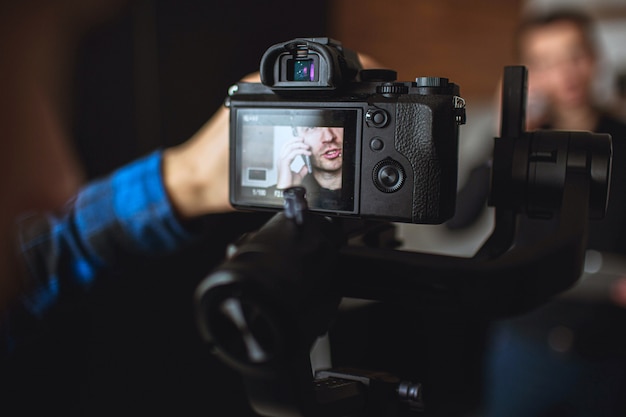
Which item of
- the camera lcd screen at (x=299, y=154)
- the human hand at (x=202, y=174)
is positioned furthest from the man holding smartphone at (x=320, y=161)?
the human hand at (x=202, y=174)

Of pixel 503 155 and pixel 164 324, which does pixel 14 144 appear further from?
pixel 503 155

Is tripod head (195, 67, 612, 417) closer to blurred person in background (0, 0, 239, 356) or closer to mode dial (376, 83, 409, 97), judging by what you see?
mode dial (376, 83, 409, 97)

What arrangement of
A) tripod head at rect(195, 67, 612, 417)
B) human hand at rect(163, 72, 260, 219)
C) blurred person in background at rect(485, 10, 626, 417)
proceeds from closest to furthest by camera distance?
tripod head at rect(195, 67, 612, 417)
human hand at rect(163, 72, 260, 219)
blurred person in background at rect(485, 10, 626, 417)

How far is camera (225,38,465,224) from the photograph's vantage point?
1.13 ft

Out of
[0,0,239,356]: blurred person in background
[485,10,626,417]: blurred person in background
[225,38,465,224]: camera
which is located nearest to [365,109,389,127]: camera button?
[225,38,465,224]: camera

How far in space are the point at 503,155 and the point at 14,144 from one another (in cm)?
54

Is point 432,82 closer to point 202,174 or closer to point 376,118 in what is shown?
point 376,118

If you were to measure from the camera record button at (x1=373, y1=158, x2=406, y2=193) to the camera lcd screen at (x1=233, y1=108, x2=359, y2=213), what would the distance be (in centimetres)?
2

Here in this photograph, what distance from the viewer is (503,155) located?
373 mm

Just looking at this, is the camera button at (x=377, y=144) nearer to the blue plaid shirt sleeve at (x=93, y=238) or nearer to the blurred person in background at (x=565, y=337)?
the blue plaid shirt sleeve at (x=93, y=238)

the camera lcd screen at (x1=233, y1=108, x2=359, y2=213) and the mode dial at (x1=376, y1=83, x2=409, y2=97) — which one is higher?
the mode dial at (x1=376, y1=83, x2=409, y2=97)

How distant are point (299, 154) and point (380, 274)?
99mm

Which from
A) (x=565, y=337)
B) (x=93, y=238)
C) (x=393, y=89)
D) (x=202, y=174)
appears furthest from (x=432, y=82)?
(x=565, y=337)

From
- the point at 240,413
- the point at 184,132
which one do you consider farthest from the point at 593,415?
the point at 184,132
